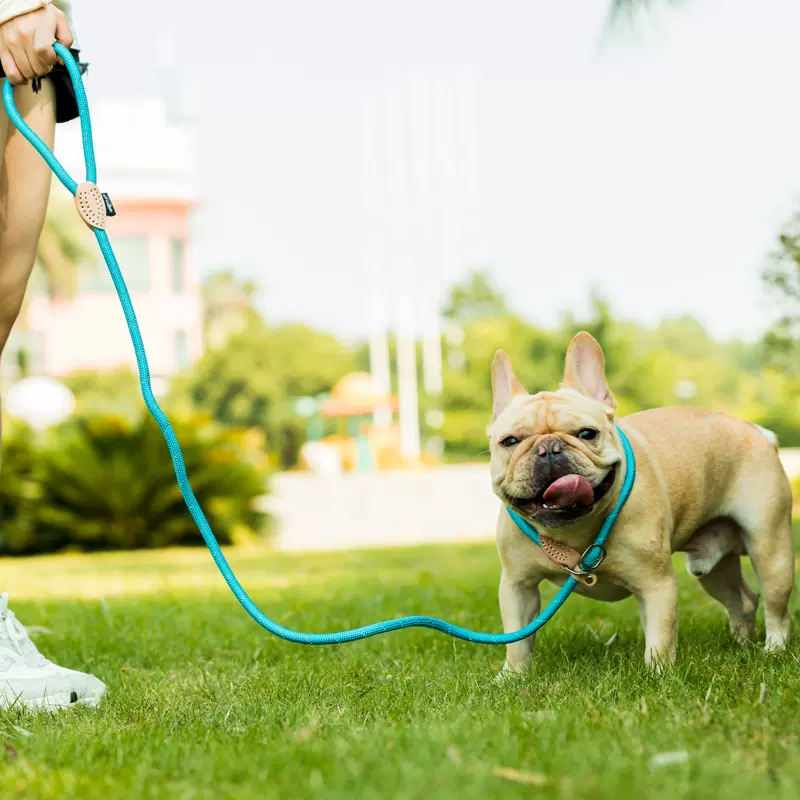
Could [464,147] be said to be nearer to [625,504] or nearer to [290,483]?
[290,483]

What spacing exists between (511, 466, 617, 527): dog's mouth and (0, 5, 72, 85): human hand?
76.4 inches

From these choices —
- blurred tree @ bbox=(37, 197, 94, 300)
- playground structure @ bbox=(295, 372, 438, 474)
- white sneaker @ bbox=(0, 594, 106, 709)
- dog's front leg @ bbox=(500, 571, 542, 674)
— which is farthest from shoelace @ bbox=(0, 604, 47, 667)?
blurred tree @ bbox=(37, 197, 94, 300)

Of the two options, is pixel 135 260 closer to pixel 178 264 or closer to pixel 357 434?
pixel 178 264

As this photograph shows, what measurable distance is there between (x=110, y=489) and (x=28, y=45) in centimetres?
978

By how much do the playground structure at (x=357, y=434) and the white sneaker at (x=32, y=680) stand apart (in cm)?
2646

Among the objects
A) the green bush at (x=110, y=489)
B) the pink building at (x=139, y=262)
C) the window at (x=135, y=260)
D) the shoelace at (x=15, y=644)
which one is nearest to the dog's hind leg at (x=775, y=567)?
the shoelace at (x=15, y=644)

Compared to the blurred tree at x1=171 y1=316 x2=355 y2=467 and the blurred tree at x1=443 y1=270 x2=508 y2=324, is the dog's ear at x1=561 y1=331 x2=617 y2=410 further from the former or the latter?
the blurred tree at x1=443 y1=270 x2=508 y2=324

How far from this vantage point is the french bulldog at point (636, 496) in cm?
307

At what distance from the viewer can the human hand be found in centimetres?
315

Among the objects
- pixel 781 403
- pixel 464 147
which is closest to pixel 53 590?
pixel 781 403

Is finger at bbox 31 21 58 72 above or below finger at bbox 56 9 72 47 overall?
below

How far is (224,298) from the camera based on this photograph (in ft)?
221

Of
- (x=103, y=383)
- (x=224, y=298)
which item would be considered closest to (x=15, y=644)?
(x=103, y=383)

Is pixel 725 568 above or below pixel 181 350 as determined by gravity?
above
